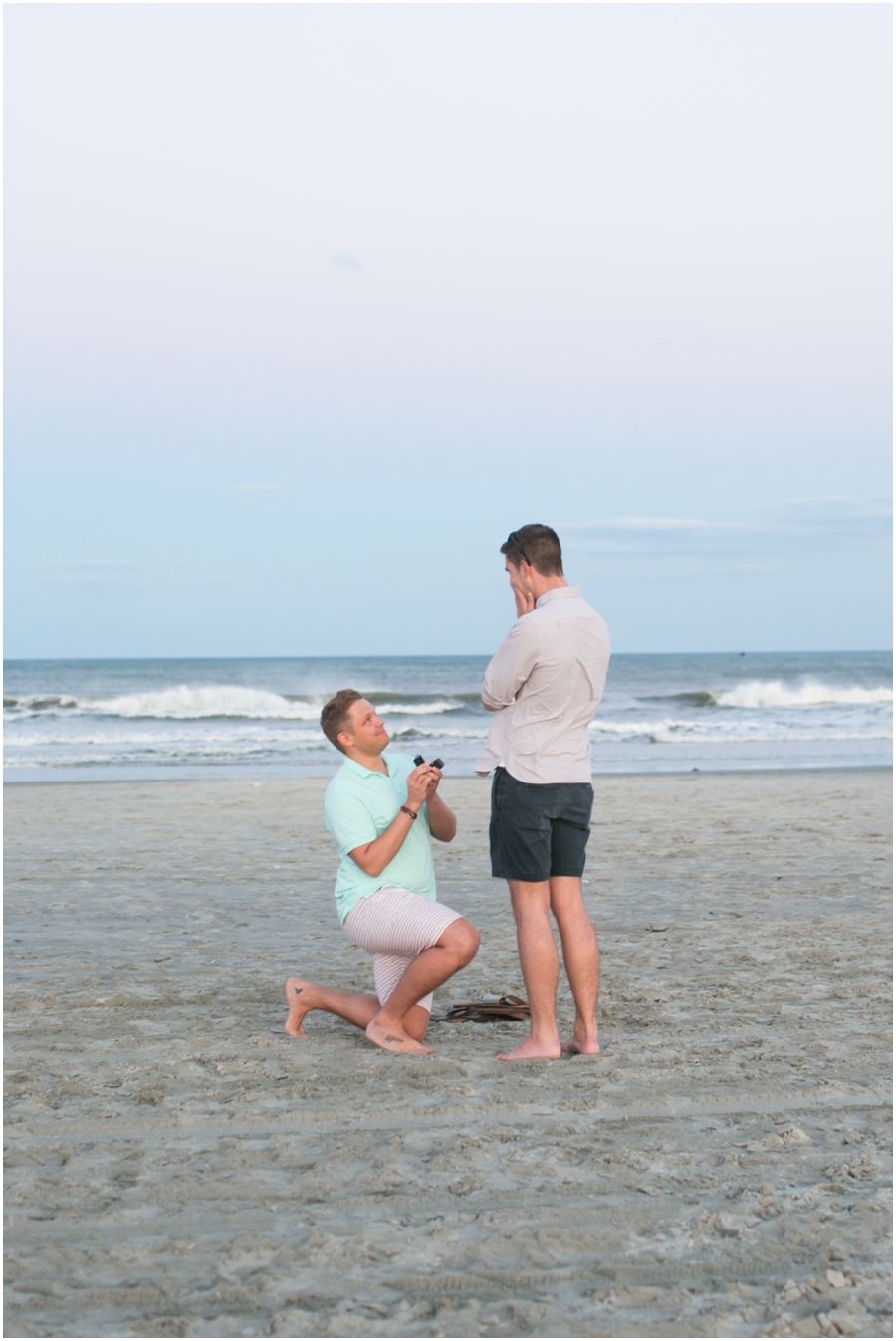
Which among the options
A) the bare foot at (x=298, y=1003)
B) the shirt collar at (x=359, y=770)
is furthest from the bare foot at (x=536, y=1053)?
the shirt collar at (x=359, y=770)

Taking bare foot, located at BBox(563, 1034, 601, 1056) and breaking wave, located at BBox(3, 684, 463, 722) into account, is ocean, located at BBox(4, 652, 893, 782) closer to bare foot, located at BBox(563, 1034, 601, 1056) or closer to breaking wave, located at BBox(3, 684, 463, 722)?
breaking wave, located at BBox(3, 684, 463, 722)

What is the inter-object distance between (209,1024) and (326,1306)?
7.46 ft

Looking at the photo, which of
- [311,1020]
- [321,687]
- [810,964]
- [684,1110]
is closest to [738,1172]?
[684,1110]

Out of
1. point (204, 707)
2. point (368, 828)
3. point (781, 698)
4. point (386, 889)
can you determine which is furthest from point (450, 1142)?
point (781, 698)

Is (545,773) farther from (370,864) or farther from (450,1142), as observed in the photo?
(450,1142)

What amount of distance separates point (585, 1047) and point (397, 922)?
79 centimetres

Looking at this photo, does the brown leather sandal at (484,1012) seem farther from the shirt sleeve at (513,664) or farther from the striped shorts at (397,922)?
the shirt sleeve at (513,664)

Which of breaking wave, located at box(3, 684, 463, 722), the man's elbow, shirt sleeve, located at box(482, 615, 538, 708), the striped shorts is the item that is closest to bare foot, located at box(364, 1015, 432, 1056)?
the striped shorts

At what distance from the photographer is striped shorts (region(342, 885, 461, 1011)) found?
13.5ft

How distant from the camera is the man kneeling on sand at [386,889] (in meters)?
4.12

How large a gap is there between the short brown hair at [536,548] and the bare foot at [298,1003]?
5.68ft

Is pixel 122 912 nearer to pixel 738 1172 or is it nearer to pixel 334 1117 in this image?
pixel 334 1117

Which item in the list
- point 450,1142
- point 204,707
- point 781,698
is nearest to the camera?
point 450,1142

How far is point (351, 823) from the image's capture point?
13.7 ft
